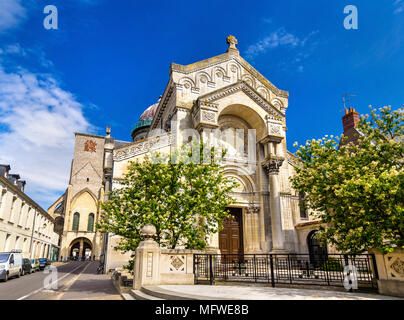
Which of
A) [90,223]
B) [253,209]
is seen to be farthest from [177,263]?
[90,223]

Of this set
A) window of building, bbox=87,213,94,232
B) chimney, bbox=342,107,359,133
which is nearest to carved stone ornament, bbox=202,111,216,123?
chimney, bbox=342,107,359,133

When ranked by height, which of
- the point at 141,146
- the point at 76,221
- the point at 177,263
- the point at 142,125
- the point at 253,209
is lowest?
the point at 177,263

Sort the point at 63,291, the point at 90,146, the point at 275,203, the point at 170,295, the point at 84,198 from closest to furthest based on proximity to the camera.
Answer: the point at 170,295
the point at 63,291
the point at 275,203
the point at 84,198
the point at 90,146

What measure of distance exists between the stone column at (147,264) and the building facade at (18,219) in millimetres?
19299

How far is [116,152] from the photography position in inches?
791

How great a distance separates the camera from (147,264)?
10711 mm

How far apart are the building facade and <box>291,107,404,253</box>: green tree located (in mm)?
24632

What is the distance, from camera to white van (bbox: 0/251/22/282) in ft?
53.3

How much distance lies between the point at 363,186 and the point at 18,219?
104 feet

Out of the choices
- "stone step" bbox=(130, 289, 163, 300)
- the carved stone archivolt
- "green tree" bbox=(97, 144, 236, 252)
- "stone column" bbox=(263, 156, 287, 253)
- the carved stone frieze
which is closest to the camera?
"stone step" bbox=(130, 289, 163, 300)

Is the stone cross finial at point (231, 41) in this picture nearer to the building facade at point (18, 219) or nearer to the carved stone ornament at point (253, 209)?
the carved stone ornament at point (253, 209)

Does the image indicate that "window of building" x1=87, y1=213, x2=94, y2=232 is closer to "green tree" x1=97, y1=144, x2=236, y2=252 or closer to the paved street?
the paved street

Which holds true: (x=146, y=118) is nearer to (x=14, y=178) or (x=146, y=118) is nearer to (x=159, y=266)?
(x=14, y=178)
